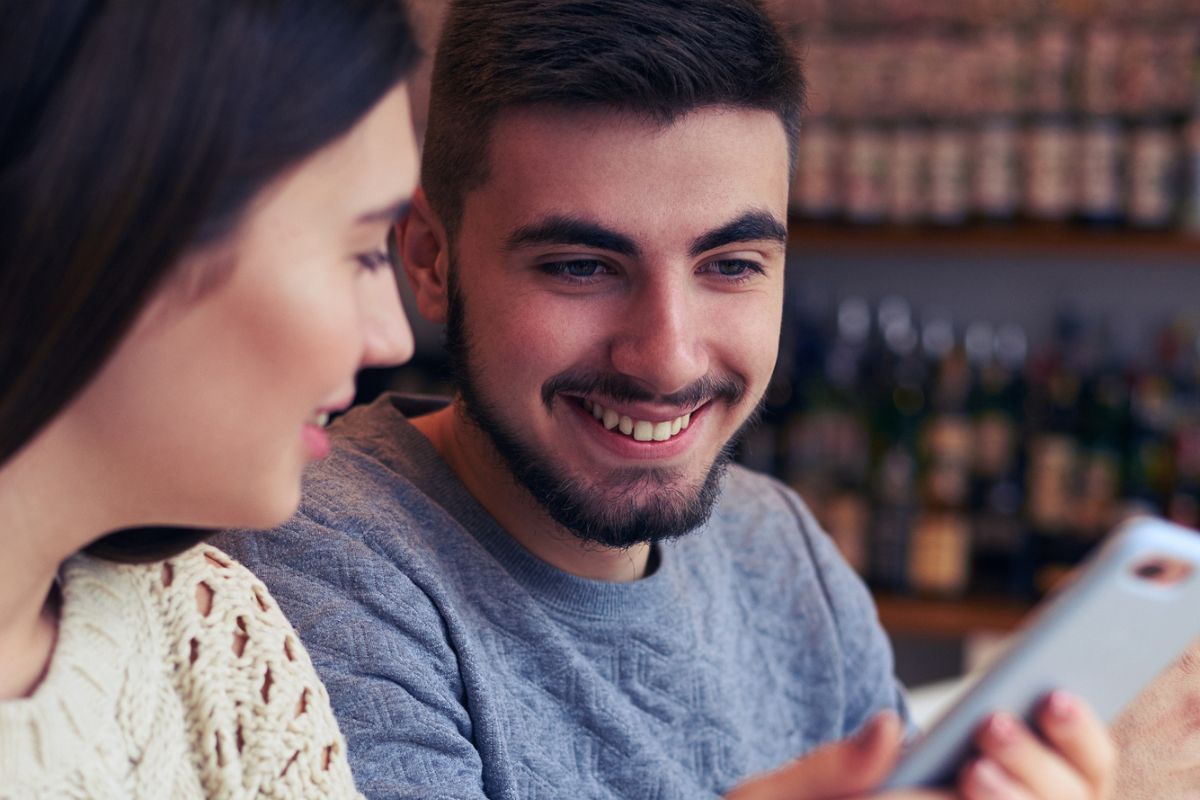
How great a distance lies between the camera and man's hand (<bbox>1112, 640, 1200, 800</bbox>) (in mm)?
979

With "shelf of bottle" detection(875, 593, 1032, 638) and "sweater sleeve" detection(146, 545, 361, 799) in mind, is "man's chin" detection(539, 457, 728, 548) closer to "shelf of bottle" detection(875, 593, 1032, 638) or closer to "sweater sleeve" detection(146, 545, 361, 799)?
"sweater sleeve" detection(146, 545, 361, 799)

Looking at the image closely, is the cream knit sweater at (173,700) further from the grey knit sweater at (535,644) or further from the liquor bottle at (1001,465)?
the liquor bottle at (1001,465)

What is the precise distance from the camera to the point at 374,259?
0.72m

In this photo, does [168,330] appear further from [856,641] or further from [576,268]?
[856,641]

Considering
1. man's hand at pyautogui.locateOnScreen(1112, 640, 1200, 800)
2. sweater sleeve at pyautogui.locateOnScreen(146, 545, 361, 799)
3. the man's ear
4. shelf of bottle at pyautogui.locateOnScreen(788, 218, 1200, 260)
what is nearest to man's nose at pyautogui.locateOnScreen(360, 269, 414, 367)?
sweater sleeve at pyautogui.locateOnScreen(146, 545, 361, 799)

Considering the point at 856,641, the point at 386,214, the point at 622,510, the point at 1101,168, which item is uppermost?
the point at 386,214

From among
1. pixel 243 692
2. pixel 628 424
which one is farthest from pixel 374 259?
pixel 628 424

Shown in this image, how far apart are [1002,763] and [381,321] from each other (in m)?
0.43

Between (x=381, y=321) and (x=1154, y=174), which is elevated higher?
(x=381, y=321)

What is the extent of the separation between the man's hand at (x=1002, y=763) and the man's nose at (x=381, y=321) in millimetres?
340

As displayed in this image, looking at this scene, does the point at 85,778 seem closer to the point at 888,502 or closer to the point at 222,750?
the point at 222,750

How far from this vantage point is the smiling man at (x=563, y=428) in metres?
0.99

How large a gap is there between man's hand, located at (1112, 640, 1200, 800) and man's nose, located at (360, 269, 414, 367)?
26.9 inches

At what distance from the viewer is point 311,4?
2.06ft
